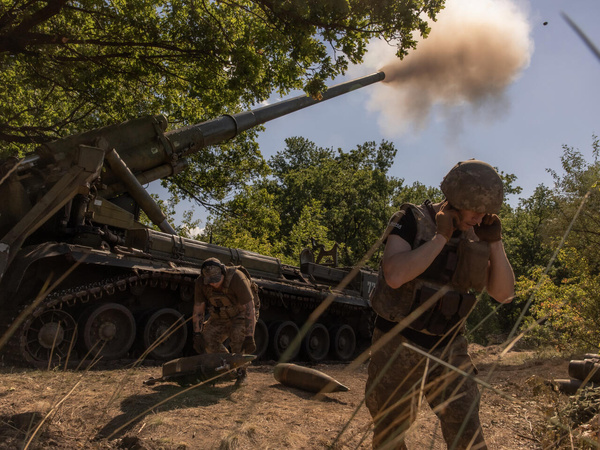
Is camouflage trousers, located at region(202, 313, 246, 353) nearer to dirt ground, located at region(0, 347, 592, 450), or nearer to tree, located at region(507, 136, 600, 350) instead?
dirt ground, located at region(0, 347, 592, 450)

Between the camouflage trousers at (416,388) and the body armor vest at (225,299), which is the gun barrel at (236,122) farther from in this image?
the camouflage trousers at (416,388)

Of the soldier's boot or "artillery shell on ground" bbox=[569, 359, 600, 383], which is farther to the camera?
the soldier's boot

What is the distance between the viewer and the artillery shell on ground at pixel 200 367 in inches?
248

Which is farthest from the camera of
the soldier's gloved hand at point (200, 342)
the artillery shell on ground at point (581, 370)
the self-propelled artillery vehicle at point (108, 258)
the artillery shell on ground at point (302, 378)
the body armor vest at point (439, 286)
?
the self-propelled artillery vehicle at point (108, 258)

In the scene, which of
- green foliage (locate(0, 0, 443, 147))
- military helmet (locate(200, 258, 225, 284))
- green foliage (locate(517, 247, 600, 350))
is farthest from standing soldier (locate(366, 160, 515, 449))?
green foliage (locate(517, 247, 600, 350))

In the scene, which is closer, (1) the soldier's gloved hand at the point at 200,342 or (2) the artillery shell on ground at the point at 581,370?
(2) the artillery shell on ground at the point at 581,370

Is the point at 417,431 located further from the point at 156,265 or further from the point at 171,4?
the point at 171,4

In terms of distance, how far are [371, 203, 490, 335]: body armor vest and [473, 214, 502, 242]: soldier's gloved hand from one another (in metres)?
0.04

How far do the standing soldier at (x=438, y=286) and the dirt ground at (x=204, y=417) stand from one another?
0.65 ft

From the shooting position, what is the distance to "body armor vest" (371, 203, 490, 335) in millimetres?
3039

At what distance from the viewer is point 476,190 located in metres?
2.93

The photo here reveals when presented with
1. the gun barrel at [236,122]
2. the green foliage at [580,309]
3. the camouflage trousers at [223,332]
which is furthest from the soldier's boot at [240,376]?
the green foliage at [580,309]

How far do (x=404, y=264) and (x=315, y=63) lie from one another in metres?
7.51

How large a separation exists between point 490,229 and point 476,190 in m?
0.29
